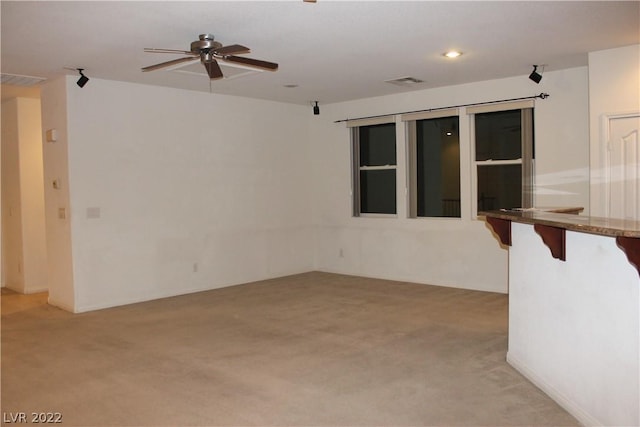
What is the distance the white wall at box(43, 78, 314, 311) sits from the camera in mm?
5863

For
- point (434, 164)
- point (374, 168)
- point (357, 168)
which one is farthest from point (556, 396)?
point (357, 168)

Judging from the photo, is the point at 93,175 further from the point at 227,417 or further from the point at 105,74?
the point at 227,417

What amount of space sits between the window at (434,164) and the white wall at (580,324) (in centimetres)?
329

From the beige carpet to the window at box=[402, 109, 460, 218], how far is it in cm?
145

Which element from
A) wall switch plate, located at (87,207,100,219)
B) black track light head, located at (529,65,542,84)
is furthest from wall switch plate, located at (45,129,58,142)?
black track light head, located at (529,65,542,84)

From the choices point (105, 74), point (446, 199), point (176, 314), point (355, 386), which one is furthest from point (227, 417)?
point (446, 199)

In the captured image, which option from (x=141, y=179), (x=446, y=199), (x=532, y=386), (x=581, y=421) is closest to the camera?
(x=581, y=421)

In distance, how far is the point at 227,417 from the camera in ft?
9.89

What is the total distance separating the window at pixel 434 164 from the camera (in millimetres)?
6945

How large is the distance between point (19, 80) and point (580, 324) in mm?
5998

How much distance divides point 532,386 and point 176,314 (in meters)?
3.63

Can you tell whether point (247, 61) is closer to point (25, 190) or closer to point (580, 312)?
point (580, 312)

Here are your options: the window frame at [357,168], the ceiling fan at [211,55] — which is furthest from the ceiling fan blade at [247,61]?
the window frame at [357,168]

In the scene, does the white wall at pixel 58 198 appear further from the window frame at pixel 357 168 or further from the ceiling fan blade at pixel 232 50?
the window frame at pixel 357 168
